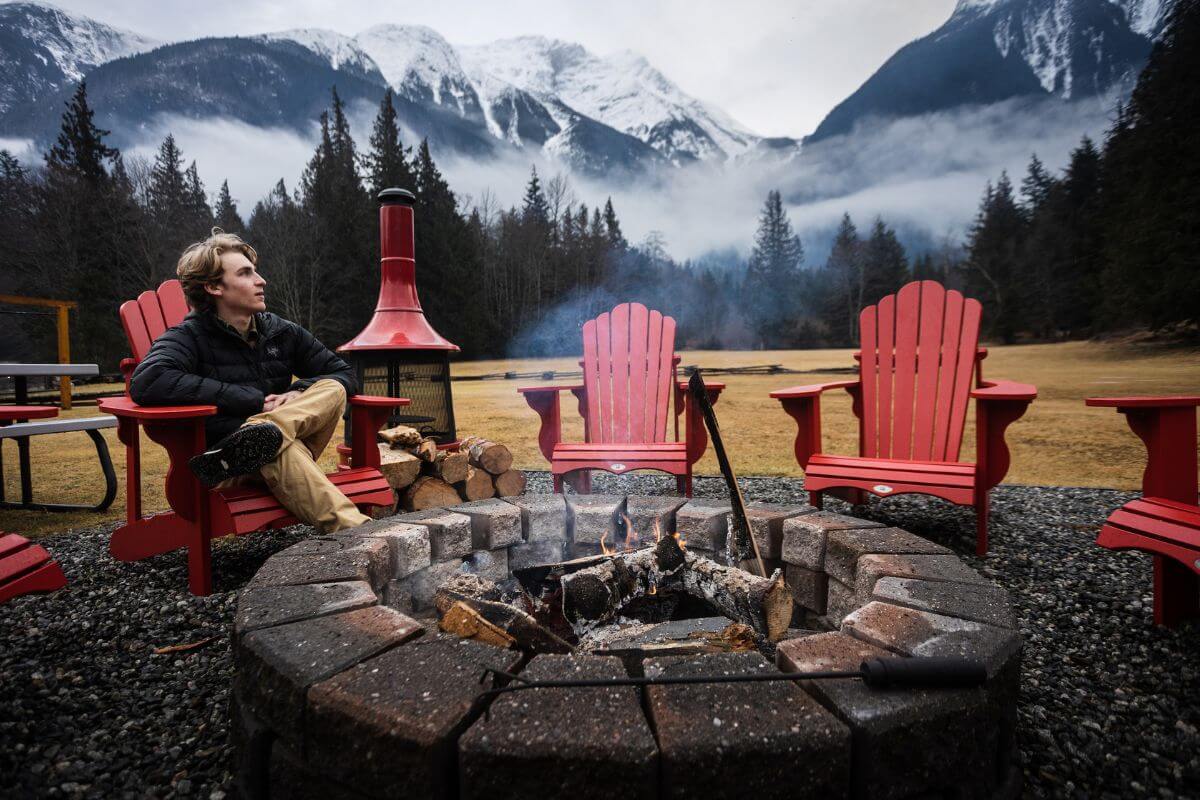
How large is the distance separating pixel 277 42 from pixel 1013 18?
38889mm

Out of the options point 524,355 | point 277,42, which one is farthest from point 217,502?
point 277,42

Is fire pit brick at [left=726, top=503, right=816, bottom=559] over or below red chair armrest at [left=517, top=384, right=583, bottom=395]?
below

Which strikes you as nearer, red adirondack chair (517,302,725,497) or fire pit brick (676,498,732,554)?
fire pit brick (676,498,732,554)

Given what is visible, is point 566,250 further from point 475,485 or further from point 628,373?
point 475,485

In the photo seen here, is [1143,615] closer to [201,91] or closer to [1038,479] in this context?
[1038,479]

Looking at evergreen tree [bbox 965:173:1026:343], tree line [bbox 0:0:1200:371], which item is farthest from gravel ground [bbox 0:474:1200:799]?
evergreen tree [bbox 965:173:1026:343]

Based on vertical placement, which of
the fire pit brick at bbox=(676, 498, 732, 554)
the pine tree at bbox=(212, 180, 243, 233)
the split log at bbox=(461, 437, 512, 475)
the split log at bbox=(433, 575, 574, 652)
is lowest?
the split log at bbox=(433, 575, 574, 652)

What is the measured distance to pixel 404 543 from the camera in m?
1.63

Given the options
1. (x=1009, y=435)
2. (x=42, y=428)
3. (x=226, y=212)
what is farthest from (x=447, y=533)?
(x=226, y=212)

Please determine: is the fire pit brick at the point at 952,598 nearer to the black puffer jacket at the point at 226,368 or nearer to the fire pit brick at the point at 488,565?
the fire pit brick at the point at 488,565

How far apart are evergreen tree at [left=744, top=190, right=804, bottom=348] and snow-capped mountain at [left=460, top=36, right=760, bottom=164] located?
17.6 feet

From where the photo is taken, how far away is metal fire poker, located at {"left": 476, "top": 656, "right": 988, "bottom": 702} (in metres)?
0.79

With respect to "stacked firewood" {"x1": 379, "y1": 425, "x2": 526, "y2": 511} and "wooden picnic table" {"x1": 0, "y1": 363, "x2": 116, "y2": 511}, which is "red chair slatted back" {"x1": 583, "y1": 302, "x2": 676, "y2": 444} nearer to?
"stacked firewood" {"x1": 379, "y1": 425, "x2": 526, "y2": 511}

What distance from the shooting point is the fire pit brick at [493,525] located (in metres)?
1.84
